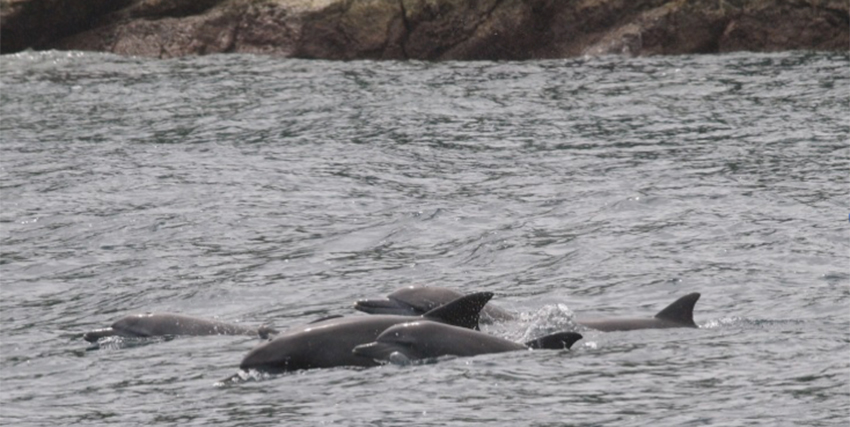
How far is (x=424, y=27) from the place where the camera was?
952 inches

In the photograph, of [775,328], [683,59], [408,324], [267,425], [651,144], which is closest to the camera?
[267,425]

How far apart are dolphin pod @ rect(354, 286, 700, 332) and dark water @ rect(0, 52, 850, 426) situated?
12 centimetres

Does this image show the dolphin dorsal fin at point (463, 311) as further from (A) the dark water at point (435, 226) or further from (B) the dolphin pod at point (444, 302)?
(B) the dolphin pod at point (444, 302)

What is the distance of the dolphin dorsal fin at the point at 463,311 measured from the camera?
32.3 ft

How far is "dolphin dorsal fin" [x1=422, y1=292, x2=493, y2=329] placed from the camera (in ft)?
32.3

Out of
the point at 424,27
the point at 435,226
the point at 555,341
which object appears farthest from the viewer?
the point at 424,27

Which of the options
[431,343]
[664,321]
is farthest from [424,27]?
[431,343]

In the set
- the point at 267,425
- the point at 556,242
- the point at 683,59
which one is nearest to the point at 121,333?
the point at 267,425

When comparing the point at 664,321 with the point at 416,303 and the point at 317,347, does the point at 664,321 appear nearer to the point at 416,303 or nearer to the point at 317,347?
the point at 416,303

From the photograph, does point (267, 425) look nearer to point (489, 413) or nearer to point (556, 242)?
point (489, 413)

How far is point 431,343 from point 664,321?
Answer: 5.64 ft

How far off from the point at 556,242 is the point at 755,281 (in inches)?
82.4

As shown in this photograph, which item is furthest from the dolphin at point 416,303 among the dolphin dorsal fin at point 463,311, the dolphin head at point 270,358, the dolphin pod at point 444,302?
the dolphin head at point 270,358

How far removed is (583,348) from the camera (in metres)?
9.94
